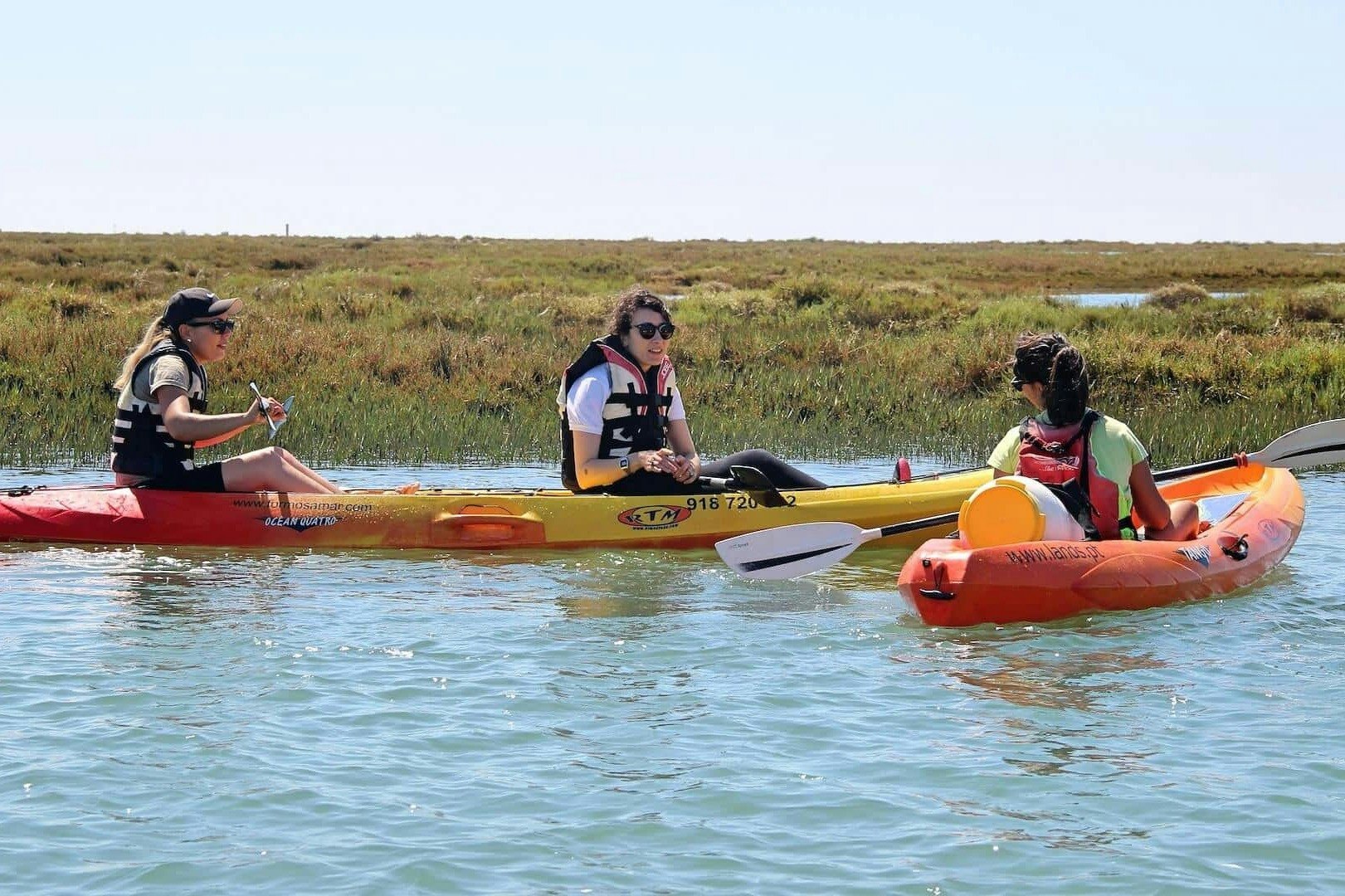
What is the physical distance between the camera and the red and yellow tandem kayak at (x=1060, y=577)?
22.1 feet

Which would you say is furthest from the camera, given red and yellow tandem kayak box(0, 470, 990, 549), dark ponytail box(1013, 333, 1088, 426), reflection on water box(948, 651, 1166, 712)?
red and yellow tandem kayak box(0, 470, 990, 549)

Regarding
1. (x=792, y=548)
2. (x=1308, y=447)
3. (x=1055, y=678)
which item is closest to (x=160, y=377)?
(x=792, y=548)

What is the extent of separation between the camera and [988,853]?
13.9ft

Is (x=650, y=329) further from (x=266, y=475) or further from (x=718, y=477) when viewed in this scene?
(x=266, y=475)

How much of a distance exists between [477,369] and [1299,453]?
958 centimetres

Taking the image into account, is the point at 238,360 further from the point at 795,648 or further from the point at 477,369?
the point at 795,648

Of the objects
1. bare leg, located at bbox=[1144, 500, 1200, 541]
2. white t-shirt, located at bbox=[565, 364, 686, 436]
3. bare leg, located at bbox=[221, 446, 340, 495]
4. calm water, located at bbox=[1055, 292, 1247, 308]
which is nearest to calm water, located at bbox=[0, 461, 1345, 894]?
bare leg, located at bbox=[1144, 500, 1200, 541]

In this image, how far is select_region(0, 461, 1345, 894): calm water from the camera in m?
4.17

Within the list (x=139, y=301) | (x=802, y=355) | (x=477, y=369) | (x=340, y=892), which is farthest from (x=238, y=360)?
(x=340, y=892)

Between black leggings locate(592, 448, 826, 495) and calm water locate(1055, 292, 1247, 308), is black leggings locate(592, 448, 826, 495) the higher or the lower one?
the lower one

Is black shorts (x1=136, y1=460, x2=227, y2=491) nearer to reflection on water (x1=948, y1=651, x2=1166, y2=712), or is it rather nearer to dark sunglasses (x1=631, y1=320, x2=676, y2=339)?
dark sunglasses (x1=631, y1=320, x2=676, y2=339)

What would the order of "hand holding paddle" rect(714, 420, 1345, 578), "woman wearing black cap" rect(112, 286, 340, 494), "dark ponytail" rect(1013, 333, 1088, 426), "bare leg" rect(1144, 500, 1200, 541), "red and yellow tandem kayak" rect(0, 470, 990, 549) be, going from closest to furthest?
"dark ponytail" rect(1013, 333, 1088, 426) → "bare leg" rect(1144, 500, 1200, 541) → "hand holding paddle" rect(714, 420, 1345, 578) → "woman wearing black cap" rect(112, 286, 340, 494) → "red and yellow tandem kayak" rect(0, 470, 990, 549)

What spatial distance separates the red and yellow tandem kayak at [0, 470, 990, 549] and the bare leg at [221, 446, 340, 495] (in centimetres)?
9

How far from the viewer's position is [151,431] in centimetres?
888
